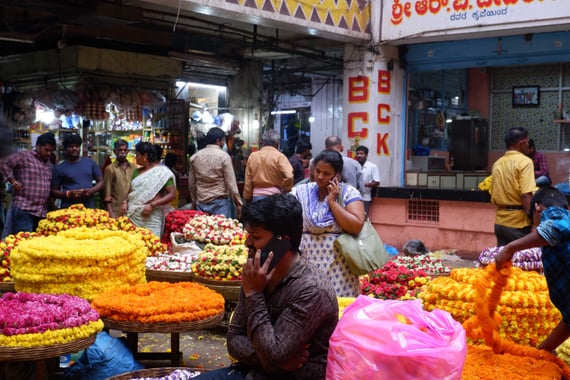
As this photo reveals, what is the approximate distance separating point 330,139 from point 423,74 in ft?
19.3

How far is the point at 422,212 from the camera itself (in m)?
12.1

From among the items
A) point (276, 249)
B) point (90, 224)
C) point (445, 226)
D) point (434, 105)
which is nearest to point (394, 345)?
point (276, 249)

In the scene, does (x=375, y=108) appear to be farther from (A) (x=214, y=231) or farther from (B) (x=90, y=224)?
(B) (x=90, y=224)

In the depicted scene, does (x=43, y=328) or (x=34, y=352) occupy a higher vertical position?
(x=43, y=328)

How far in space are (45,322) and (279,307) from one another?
1690 mm

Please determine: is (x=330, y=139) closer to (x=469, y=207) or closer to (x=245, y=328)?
(x=469, y=207)

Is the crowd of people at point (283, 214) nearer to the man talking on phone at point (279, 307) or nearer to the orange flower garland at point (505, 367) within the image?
the man talking on phone at point (279, 307)

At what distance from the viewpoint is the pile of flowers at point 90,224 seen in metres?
7.28

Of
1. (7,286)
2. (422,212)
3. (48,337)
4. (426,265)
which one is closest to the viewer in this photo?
(48,337)

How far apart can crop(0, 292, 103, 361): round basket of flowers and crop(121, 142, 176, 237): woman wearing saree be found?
12.0 ft

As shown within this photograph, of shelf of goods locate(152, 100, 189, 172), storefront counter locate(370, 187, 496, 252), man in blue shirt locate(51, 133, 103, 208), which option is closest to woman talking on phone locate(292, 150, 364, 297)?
man in blue shirt locate(51, 133, 103, 208)

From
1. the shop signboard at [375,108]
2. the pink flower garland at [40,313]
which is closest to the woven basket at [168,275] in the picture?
the pink flower garland at [40,313]

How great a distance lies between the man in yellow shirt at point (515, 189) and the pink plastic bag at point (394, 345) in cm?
470

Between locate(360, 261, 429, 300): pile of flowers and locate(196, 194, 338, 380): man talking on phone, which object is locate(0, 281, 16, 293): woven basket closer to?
locate(196, 194, 338, 380): man talking on phone
